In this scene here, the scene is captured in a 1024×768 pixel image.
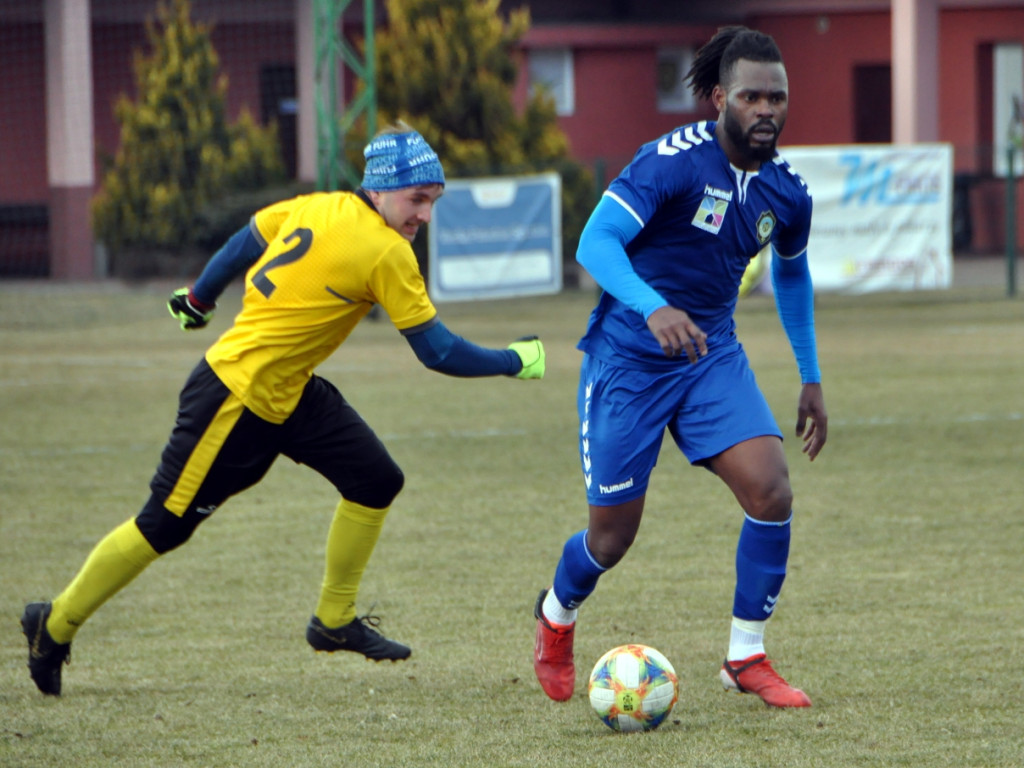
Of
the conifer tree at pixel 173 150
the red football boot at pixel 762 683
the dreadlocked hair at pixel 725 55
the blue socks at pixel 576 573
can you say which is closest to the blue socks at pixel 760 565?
the red football boot at pixel 762 683

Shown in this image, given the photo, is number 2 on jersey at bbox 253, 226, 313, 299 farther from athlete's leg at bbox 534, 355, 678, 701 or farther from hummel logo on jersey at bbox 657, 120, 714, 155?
hummel logo on jersey at bbox 657, 120, 714, 155

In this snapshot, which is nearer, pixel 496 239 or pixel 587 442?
pixel 587 442

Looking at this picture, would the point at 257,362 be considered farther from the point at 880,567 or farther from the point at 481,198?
the point at 481,198

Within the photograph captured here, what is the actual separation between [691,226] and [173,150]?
63.8 ft

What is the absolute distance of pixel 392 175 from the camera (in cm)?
506

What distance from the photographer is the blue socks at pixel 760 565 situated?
5.02 meters

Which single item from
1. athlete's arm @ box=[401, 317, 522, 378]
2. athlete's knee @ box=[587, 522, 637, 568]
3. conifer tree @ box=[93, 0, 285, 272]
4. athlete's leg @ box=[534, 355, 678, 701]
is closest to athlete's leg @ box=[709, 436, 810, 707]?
athlete's leg @ box=[534, 355, 678, 701]

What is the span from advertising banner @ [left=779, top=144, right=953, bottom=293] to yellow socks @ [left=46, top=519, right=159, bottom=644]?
50.3ft

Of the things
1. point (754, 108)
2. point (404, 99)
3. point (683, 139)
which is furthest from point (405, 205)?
point (404, 99)

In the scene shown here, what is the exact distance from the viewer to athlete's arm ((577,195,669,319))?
459 cm

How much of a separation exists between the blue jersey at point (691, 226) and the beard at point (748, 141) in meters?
0.07

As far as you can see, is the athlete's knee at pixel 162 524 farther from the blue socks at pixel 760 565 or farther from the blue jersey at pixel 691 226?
the blue socks at pixel 760 565

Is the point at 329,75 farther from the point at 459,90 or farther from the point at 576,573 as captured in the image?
the point at 576,573

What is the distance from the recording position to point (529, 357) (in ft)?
17.1
